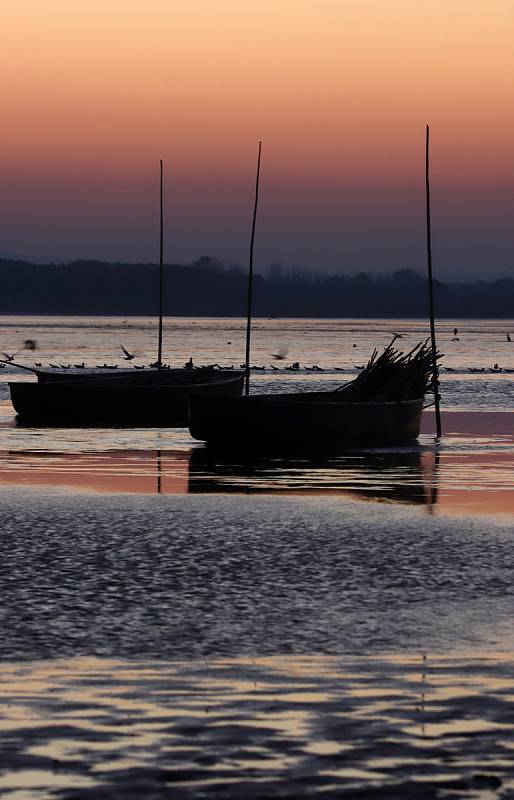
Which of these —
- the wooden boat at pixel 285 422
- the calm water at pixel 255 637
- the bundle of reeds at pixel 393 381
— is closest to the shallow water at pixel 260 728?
the calm water at pixel 255 637

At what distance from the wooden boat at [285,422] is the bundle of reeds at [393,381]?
283 centimetres

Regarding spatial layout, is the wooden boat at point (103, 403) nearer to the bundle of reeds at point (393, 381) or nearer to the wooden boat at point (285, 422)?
the bundle of reeds at point (393, 381)

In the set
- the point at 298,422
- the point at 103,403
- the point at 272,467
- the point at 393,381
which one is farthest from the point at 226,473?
the point at 103,403

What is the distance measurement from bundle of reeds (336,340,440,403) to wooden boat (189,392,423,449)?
9.27ft

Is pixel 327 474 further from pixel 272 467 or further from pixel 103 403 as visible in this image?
pixel 103 403

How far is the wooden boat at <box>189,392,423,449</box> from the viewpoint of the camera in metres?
33.3

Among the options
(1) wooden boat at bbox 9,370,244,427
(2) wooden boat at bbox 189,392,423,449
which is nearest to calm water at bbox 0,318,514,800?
(2) wooden boat at bbox 189,392,423,449

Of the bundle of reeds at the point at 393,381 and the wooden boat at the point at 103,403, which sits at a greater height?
the bundle of reeds at the point at 393,381

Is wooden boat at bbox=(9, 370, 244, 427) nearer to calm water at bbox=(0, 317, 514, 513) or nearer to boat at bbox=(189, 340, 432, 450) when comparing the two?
calm water at bbox=(0, 317, 514, 513)

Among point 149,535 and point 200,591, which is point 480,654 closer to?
point 200,591

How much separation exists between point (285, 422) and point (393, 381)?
18.2 feet

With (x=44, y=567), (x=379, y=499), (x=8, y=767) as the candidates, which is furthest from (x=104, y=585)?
(x=379, y=499)

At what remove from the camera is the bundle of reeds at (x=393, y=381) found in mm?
37750

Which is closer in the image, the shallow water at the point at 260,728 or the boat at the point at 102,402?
the shallow water at the point at 260,728
